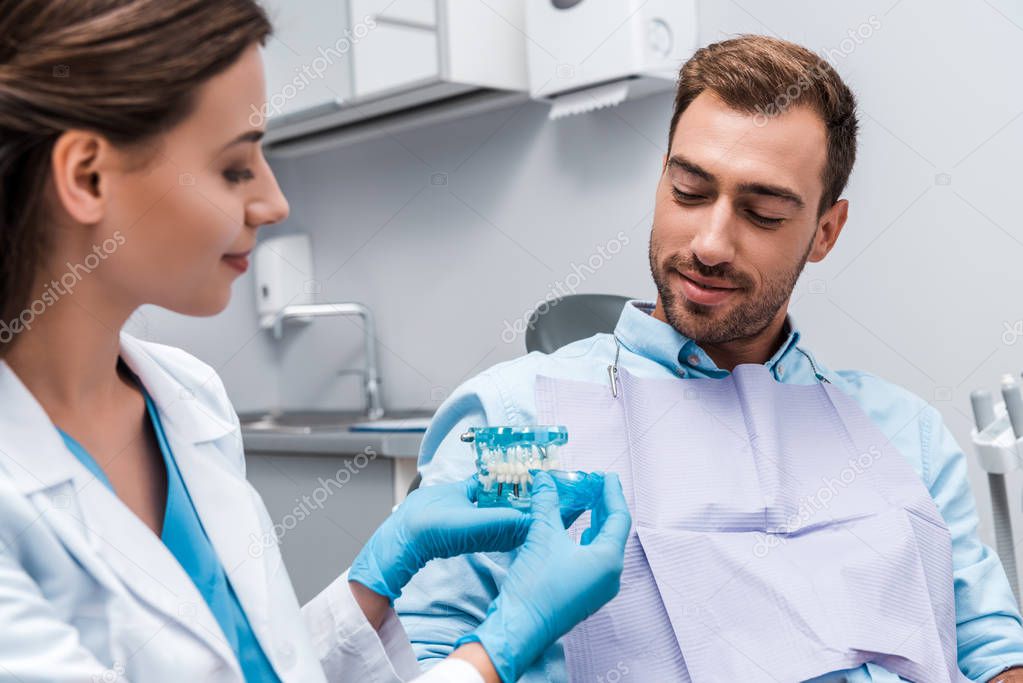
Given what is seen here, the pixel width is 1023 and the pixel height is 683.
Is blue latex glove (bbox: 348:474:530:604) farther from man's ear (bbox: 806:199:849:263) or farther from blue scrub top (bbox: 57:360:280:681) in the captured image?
man's ear (bbox: 806:199:849:263)

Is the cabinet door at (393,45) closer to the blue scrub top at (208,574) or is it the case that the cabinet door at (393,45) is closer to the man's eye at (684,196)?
the man's eye at (684,196)

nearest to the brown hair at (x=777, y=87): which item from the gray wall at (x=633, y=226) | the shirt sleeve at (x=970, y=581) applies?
the shirt sleeve at (x=970, y=581)

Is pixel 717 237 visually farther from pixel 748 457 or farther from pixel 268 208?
pixel 268 208

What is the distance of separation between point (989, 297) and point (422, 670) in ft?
4.39

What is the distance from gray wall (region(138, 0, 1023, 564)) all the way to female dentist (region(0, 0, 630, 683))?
1.25 metres

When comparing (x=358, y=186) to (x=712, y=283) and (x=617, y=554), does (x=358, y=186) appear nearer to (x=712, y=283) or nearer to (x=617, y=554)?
(x=712, y=283)

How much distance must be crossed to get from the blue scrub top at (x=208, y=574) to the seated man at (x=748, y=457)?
11.8 inches

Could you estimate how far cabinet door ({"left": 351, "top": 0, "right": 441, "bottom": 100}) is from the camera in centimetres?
242

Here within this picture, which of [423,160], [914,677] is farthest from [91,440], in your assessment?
[423,160]

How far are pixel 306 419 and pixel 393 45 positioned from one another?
1.18 m

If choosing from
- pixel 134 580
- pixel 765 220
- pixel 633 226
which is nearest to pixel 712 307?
pixel 765 220

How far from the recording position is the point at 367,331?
3.01 meters

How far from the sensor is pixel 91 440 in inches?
32.7

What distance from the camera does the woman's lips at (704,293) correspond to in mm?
1332
